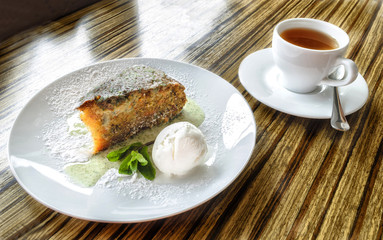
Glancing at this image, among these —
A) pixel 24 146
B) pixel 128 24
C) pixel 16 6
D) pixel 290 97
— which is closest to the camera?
pixel 24 146

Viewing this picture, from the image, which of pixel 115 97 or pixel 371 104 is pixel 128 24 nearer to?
pixel 115 97

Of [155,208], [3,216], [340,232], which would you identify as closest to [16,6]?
[3,216]

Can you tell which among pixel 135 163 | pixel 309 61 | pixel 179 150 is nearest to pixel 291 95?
pixel 309 61

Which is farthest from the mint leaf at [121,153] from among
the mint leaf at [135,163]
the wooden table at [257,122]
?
the wooden table at [257,122]

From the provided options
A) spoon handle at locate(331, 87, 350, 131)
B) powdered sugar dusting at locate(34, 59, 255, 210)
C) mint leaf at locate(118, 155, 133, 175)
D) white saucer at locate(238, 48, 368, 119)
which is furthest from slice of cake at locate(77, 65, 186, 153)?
spoon handle at locate(331, 87, 350, 131)

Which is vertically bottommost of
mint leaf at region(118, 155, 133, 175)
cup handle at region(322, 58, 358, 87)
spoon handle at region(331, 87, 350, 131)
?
spoon handle at region(331, 87, 350, 131)

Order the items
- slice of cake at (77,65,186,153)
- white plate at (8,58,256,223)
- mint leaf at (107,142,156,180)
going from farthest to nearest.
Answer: slice of cake at (77,65,186,153) < mint leaf at (107,142,156,180) < white plate at (8,58,256,223)

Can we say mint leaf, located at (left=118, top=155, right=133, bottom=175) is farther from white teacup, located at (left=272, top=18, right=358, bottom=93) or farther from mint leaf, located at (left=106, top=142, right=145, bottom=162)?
white teacup, located at (left=272, top=18, right=358, bottom=93)
